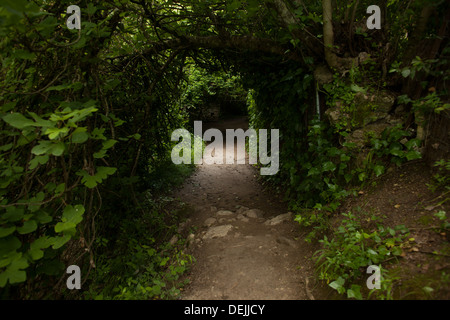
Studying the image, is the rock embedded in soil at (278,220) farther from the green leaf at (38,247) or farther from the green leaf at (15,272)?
the green leaf at (15,272)

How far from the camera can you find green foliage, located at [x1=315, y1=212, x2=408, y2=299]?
81.9 inches

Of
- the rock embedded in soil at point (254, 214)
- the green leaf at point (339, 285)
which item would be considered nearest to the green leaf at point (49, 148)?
the green leaf at point (339, 285)

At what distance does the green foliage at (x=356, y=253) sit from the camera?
2.08 meters

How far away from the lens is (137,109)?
164 inches

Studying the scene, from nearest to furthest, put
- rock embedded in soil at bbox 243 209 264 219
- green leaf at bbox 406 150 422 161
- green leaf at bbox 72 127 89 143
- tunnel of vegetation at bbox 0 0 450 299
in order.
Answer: green leaf at bbox 72 127 89 143 → tunnel of vegetation at bbox 0 0 450 299 → green leaf at bbox 406 150 422 161 → rock embedded in soil at bbox 243 209 264 219

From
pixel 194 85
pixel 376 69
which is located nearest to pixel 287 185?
pixel 376 69

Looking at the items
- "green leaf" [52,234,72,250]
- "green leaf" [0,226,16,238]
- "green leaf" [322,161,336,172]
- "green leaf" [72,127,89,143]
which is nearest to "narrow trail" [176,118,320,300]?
"green leaf" [322,161,336,172]

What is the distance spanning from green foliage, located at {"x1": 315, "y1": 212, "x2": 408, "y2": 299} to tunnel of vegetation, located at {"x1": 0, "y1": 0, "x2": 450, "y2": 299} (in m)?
0.57

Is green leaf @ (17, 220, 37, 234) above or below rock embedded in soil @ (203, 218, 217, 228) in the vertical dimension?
above

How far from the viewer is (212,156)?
10055mm

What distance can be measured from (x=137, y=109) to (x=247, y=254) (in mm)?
2846

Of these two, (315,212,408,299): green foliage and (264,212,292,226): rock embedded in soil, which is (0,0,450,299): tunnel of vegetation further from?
(315,212,408,299): green foliage

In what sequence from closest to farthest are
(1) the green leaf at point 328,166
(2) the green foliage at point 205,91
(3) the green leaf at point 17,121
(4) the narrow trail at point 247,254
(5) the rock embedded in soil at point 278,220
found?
1. (3) the green leaf at point 17,121
2. (4) the narrow trail at point 247,254
3. (1) the green leaf at point 328,166
4. (5) the rock embedded in soil at point 278,220
5. (2) the green foliage at point 205,91

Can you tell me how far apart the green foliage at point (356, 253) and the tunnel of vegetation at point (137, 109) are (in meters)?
0.57
